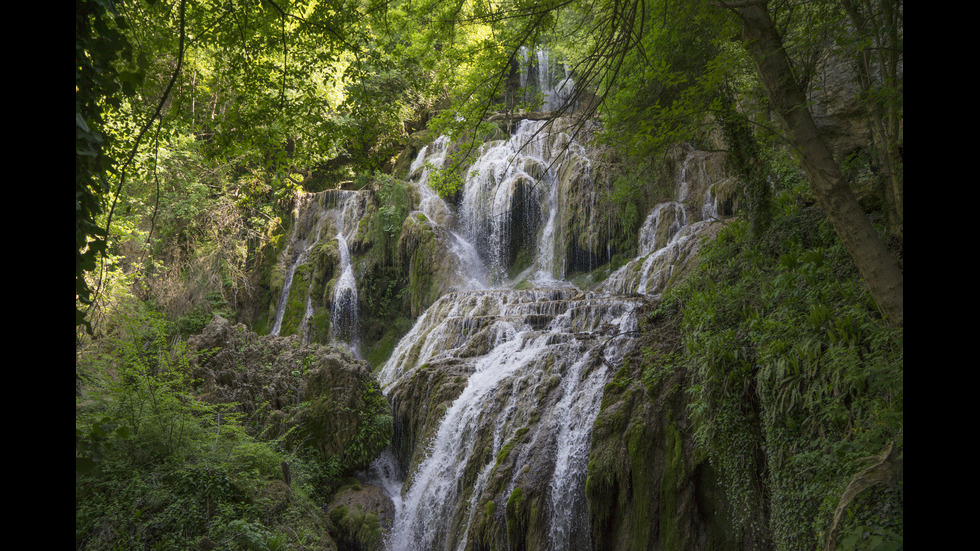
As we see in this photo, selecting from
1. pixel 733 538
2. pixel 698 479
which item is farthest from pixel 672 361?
pixel 733 538

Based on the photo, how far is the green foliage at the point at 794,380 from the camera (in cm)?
382

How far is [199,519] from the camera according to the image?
4961mm

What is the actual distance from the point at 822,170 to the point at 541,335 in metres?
6.09

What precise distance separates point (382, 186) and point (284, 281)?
5.42 metres

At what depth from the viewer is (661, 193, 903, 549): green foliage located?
3816 mm

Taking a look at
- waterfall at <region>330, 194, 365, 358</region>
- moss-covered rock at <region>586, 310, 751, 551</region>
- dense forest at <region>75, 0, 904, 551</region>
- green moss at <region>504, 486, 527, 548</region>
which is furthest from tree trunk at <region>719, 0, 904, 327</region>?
waterfall at <region>330, 194, 365, 358</region>

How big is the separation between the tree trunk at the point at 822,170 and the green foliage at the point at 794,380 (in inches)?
18.5

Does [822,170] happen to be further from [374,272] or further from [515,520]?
[374,272]

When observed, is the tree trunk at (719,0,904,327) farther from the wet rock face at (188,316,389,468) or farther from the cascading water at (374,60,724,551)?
the wet rock face at (188,316,389,468)

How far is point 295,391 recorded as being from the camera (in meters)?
9.30

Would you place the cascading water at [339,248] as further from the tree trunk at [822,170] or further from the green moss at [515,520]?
the tree trunk at [822,170]

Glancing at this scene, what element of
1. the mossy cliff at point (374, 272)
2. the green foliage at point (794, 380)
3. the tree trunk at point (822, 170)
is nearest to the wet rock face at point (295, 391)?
the green foliage at point (794, 380)

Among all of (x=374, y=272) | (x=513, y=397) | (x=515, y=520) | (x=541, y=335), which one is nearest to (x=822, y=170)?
(x=515, y=520)
